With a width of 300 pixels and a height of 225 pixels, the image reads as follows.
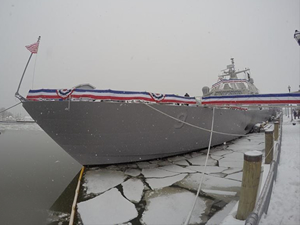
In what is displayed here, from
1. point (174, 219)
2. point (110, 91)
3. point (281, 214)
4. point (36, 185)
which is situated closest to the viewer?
point (281, 214)

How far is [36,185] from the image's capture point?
10.7 feet

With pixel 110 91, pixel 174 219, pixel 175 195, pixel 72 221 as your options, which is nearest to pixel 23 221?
pixel 72 221

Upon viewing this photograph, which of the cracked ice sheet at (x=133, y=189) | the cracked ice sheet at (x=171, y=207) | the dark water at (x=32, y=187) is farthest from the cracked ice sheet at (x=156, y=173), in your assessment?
the dark water at (x=32, y=187)

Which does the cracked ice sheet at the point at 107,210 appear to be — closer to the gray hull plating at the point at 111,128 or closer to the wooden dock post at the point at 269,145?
the gray hull plating at the point at 111,128

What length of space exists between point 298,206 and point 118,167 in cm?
331

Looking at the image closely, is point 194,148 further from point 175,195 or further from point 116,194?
point 116,194

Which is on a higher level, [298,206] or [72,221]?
[298,206]

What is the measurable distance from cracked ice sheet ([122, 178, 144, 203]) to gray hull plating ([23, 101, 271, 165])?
93cm

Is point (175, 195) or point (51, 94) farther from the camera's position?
point (51, 94)

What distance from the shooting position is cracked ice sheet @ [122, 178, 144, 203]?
8.53 ft

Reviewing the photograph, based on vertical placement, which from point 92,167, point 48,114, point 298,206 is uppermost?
point 48,114

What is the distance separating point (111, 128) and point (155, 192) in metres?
1.60

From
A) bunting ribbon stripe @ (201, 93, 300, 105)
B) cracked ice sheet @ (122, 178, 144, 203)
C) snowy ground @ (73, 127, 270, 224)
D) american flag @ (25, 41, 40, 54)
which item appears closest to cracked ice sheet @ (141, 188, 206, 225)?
snowy ground @ (73, 127, 270, 224)

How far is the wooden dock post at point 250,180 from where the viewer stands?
1523 mm
